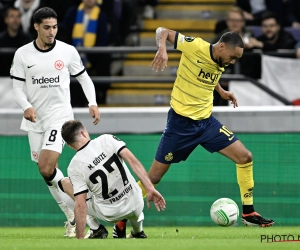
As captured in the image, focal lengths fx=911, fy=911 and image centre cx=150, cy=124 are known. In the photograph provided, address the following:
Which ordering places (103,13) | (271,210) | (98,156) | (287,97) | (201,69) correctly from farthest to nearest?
1. (103,13)
2. (287,97)
3. (271,210)
4. (201,69)
5. (98,156)

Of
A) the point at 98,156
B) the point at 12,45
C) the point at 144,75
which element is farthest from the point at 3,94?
the point at 98,156

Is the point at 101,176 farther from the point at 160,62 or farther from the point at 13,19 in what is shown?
the point at 13,19

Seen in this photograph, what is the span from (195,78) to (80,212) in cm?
251

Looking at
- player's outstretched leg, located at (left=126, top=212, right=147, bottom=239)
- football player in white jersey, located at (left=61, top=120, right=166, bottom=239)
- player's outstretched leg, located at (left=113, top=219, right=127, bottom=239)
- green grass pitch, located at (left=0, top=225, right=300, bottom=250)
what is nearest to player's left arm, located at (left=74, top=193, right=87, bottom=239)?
football player in white jersey, located at (left=61, top=120, right=166, bottom=239)

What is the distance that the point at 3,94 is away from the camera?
563 inches

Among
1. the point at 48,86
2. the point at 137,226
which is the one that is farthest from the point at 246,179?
the point at 48,86

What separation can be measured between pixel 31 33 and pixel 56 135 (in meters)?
5.64

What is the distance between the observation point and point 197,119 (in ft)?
35.3

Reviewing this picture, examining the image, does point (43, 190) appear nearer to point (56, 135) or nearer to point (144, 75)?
point (56, 135)

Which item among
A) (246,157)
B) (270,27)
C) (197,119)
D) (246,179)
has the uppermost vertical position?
(270,27)

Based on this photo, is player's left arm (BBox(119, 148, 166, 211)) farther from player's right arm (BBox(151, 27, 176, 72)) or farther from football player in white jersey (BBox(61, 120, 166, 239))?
player's right arm (BBox(151, 27, 176, 72))

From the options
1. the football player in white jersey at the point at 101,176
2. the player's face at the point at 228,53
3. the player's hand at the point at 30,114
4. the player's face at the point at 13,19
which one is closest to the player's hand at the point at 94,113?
the player's hand at the point at 30,114

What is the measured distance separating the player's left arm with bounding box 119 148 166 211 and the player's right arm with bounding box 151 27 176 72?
1.12m

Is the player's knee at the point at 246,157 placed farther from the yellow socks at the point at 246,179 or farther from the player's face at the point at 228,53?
the player's face at the point at 228,53
